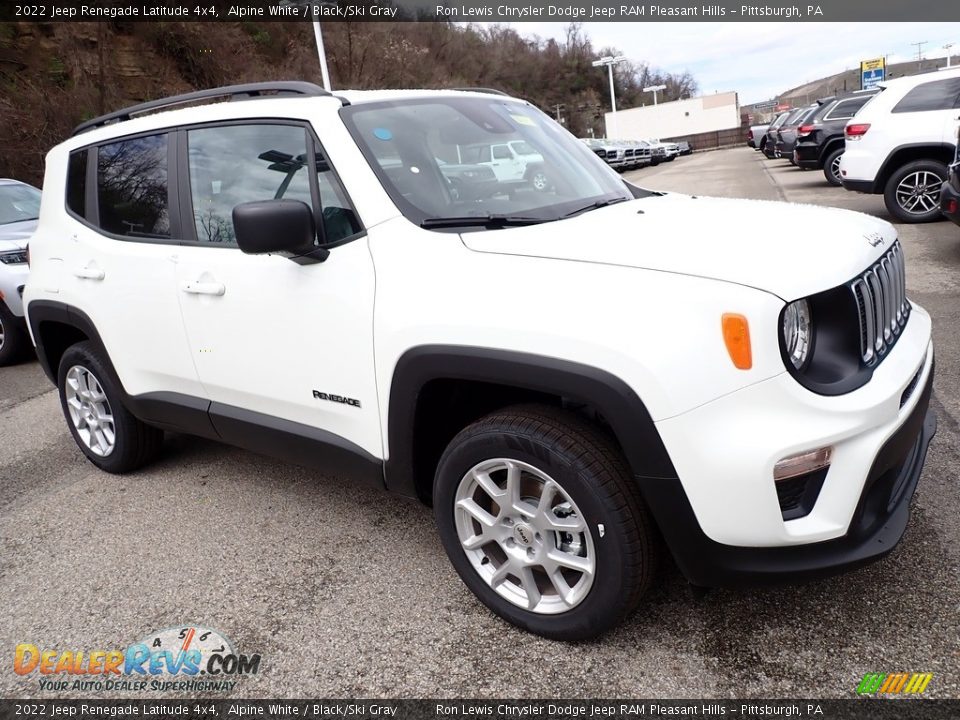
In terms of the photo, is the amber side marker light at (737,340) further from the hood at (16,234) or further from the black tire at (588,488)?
the hood at (16,234)

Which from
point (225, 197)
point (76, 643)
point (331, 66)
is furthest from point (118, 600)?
point (331, 66)

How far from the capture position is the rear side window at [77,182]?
382 cm

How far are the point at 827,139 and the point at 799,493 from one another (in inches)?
569

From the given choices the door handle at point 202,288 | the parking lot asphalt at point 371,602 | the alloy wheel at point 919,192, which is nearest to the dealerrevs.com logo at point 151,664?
the parking lot asphalt at point 371,602

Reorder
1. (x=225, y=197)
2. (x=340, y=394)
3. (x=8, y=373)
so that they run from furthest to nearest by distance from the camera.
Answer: (x=8, y=373) < (x=225, y=197) < (x=340, y=394)

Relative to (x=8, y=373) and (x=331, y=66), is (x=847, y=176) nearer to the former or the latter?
(x=8, y=373)

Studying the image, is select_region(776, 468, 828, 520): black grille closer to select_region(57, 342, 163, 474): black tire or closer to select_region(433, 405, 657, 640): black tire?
select_region(433, 405, 657, 640): black tire

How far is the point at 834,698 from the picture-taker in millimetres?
2088

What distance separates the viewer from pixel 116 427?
3949mm

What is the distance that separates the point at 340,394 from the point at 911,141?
9.17 meters

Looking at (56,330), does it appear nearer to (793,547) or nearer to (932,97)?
(793,547)

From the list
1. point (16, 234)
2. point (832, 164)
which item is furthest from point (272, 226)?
point (832, 164)

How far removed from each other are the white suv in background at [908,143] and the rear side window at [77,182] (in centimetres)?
921

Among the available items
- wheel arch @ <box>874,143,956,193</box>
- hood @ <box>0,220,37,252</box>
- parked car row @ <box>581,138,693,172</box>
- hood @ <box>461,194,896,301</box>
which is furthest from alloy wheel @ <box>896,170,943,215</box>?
parked car row @ <box>581,138,693,172</box>
